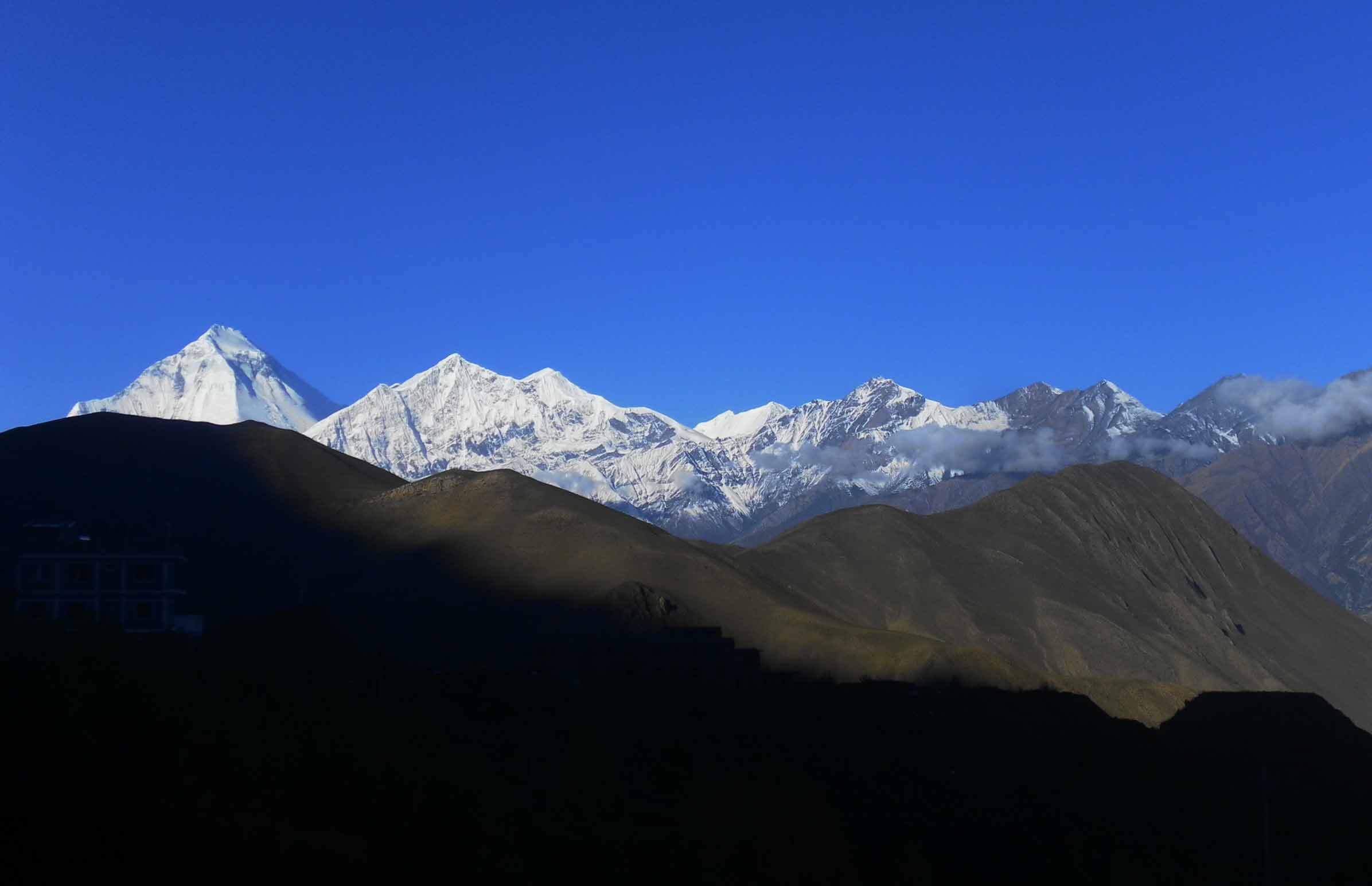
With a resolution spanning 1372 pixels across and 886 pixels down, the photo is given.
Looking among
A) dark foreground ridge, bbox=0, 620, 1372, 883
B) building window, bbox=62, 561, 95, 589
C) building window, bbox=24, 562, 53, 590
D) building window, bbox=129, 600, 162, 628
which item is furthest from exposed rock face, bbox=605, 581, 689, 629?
building window, bbox=24, 562, 53, 590

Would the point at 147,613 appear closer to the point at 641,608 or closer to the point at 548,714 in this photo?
the point at 548,714

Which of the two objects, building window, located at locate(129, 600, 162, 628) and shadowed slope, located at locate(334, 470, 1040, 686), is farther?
shadowed slope, located at locate(334, 470, 1040, 686)

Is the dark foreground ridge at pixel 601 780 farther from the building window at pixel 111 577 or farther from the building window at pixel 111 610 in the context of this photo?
the building window at pixel 111 577

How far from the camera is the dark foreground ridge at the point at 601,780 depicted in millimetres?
44125

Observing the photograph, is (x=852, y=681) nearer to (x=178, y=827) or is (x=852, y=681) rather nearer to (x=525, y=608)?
(x=525, y=608)

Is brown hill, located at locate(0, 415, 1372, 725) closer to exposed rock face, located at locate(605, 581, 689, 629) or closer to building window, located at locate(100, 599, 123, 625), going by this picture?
exposed rock face, located at locate(605, 581, 689, 629)

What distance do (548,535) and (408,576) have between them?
17.6 meters

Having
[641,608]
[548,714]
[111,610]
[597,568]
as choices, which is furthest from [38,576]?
[597,568]

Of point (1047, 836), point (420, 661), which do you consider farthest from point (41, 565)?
point (1047, 836)

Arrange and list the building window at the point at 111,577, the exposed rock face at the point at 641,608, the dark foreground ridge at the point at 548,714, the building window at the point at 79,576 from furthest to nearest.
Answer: the exposed rock face at the point at 641,608
the building window at the point at 111,577
the building window at the point at 79,576
the dark foreground ridge at the point at 548,714

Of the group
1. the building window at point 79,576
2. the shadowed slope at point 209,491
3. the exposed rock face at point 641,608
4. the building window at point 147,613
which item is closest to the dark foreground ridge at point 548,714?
the building window at point 79,576

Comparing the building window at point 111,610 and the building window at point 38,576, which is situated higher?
the building window at point 38,576

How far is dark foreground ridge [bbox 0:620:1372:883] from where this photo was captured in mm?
44125

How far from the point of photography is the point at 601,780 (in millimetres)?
59844
